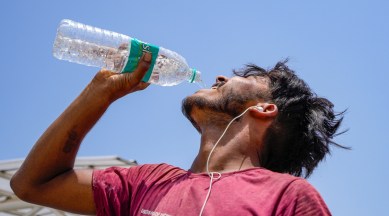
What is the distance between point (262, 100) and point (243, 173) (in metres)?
0.59

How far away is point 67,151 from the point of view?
269cm

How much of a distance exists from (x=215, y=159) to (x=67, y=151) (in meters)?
0.69

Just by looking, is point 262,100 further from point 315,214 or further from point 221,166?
point 315,214

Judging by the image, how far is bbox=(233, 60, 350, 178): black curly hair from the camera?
2971 mm

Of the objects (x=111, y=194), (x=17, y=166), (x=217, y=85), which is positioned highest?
(x=217, y=85)

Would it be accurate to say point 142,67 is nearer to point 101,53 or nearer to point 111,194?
point 111,194

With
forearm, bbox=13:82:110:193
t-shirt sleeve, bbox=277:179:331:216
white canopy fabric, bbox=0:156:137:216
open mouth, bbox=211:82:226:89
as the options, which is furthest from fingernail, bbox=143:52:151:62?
white canopy fabric, bbox=0:156:137:216

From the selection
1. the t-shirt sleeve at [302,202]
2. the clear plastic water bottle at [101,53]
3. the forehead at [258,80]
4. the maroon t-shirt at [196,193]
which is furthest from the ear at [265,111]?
the t-shirt sleeve at [302,202]

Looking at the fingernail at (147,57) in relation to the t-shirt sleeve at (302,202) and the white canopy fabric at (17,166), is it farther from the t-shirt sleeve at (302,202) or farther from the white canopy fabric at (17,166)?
the white canopy fabric at (17,166)

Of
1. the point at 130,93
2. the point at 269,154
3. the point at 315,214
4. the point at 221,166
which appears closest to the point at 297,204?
the point at 315,214

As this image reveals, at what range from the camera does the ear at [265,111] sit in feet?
9.34

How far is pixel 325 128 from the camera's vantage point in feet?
10.4

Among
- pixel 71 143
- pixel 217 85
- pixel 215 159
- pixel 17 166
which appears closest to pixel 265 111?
pixel 217 85

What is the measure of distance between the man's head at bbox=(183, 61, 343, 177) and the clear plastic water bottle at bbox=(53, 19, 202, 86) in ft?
1.40
